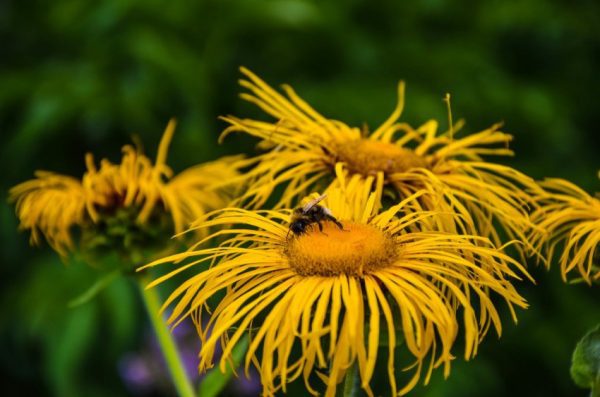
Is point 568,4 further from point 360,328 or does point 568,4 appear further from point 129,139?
point 360,328

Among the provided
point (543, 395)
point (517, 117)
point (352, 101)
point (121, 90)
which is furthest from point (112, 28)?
point (543, 395)

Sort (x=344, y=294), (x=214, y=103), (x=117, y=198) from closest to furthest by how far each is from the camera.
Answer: (x=344, y=294) → (x=117, y=198) → (x=214, y=103)

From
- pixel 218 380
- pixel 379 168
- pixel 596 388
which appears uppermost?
pixel 379 168

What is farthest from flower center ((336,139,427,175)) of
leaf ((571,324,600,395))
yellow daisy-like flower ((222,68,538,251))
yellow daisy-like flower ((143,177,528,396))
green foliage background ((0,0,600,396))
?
green foliage background ((0,0,600,396))

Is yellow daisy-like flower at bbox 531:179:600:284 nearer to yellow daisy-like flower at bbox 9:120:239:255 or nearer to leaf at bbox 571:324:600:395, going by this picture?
leaf at bbox 571:324:600:395

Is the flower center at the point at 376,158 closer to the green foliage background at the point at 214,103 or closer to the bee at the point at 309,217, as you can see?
the bee at the point at 309,217

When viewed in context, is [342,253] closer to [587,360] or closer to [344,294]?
[344,294]

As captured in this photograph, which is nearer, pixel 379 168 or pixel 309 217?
pixel 309 217

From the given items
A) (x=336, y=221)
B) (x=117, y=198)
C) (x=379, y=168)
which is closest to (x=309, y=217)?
(x=336, y=221)
